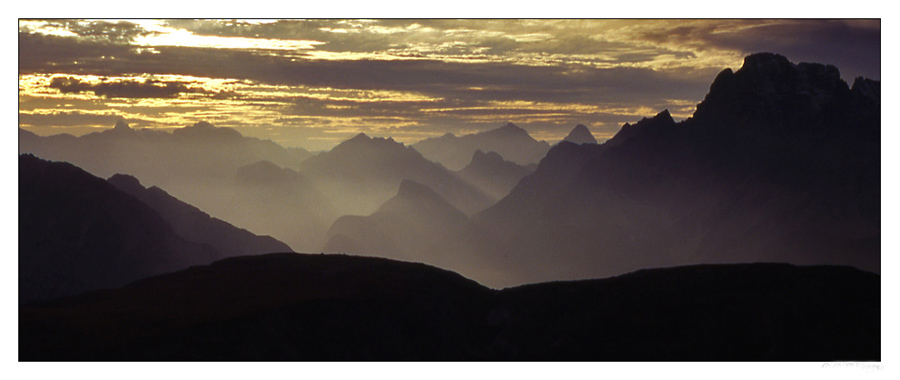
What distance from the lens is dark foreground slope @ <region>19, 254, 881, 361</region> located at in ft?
144

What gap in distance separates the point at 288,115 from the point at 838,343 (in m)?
65.8

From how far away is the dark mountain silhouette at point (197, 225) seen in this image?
162625 mm

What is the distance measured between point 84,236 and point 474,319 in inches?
3376

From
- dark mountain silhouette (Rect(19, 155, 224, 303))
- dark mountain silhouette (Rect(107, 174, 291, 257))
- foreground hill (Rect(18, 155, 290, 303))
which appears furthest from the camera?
dark mountain silhouette (Rect(107, 174, 291, 257))

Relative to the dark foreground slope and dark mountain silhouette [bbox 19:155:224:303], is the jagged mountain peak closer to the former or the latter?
dark mountain silhouette [bbox 19:155:224:303]

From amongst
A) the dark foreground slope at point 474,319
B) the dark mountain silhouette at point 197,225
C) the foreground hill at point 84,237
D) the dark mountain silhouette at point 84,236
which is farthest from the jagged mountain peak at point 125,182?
the dark foreground slope at point 474,319

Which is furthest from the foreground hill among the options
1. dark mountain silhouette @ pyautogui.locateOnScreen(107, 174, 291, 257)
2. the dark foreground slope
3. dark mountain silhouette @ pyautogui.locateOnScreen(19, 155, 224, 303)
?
the dark foreground slope

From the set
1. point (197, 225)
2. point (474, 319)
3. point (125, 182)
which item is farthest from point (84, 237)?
point (474, 319)

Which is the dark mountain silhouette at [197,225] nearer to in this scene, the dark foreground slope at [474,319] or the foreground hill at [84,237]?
the foreground hill at [84,237]

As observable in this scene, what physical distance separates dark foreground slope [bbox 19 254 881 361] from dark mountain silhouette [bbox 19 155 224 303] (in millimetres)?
48216

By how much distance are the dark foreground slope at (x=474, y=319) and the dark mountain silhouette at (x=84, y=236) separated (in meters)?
48.2
